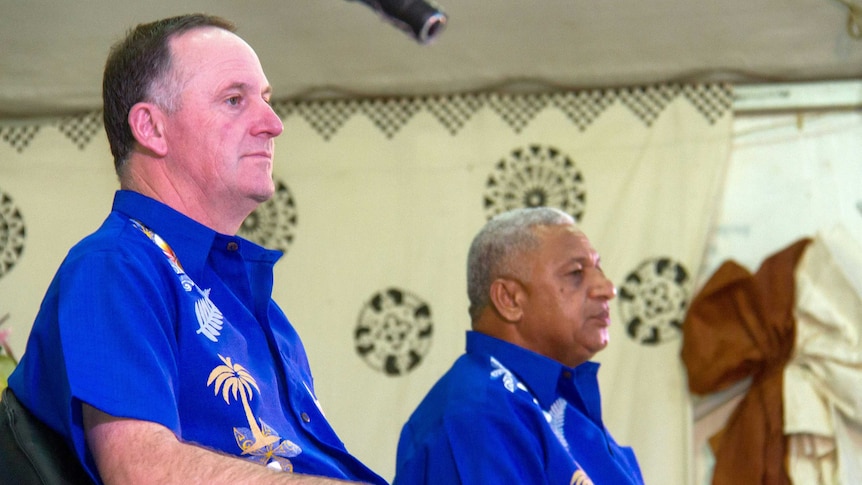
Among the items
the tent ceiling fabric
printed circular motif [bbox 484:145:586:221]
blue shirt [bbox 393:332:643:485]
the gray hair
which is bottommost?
blue shirt [bbox 393:332:643:485]

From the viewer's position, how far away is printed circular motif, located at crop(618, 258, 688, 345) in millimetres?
3186

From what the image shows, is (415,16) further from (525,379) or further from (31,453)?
(525,379)

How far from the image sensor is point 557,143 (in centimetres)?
329

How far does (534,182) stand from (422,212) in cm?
35

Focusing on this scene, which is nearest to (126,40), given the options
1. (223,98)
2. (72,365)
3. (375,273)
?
(223,98)

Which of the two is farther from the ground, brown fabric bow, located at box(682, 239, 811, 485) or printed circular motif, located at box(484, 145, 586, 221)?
printed circular motif, located at box(484, 145, 586, 221)

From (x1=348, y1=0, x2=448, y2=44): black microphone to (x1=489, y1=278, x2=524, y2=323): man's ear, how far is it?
4.16ft

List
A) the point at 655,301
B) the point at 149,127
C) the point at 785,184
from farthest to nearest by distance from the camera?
1. the point at 785,184
2. the point at 655,301
3. the point at 149,127

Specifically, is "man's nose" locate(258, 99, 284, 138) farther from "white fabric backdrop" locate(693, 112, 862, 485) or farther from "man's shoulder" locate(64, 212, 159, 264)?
"white fabric backdrop" locate(693, 112, 862, 485)

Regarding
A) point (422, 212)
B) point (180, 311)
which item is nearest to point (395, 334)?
point (422, 212)

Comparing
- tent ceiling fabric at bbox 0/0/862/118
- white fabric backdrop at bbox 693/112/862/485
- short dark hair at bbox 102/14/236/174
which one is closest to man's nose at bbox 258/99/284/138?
short dark hair at bbox 102/14/236/174

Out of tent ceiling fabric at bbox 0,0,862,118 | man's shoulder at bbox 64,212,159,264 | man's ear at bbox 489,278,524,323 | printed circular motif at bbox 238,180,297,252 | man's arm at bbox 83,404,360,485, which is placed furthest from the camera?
printed circular motif at bbox 238,180,297,252

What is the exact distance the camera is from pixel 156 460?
112 cm

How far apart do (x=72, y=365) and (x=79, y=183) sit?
234 cm
